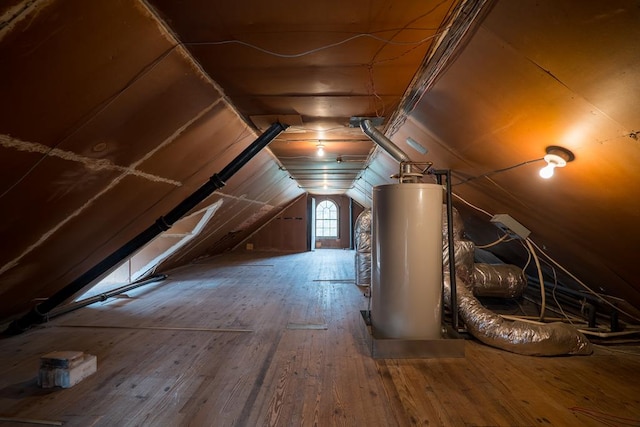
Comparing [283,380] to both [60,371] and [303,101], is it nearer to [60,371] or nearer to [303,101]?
[60,371]

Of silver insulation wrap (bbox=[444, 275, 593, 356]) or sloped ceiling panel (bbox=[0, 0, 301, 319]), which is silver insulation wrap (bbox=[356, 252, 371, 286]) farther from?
sloped ceiling panel (bbox=[0, 0, 301, 319])

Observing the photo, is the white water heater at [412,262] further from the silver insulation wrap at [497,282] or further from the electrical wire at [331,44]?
the silver insulation wrap at [497,282]

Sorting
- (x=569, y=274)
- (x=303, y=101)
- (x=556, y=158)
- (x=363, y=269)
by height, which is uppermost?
(x=303, y=101)

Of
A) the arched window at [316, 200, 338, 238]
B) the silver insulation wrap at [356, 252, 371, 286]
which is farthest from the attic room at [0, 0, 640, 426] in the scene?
the arched window at [316, 200, 338, 238]

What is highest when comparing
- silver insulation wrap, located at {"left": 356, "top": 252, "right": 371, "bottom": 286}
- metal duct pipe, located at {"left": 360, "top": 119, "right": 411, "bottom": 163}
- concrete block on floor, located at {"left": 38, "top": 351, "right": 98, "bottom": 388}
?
metal duct pipe, located at {"left": 360, "top": 119, "right": 411, "bottom": 163}

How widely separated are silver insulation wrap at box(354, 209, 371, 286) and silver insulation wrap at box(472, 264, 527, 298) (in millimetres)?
1420

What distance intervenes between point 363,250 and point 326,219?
230 inches

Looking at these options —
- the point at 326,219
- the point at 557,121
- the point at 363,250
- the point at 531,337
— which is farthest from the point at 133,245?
the point at 326,219

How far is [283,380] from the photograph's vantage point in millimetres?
1843

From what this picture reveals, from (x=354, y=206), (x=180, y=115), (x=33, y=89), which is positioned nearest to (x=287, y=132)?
(x=180, y=115)

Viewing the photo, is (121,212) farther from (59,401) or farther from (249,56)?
(249,56)

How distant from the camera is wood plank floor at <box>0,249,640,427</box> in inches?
59.7

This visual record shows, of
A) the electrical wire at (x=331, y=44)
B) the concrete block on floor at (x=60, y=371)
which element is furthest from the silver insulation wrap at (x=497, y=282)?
the concrete block on floor at (x=60, y=371)

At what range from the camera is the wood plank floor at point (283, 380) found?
152 centimetres
